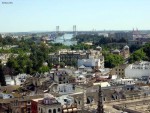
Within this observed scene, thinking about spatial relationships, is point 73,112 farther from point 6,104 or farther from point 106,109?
point 6,104

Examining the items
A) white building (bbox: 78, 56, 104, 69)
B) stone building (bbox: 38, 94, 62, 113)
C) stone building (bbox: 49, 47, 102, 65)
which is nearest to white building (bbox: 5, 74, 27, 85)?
white building (bbox: 78, 56, 104, 69)

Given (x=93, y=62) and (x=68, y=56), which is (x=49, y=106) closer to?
(x=93, y=62)

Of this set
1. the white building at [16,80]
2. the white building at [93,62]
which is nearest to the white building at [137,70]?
the white building at [16,80]

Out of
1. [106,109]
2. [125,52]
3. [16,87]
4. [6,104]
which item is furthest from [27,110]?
[125,52]

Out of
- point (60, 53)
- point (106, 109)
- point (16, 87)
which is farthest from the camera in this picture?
point (60, 53)

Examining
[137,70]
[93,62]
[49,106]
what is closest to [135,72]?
[137,70]

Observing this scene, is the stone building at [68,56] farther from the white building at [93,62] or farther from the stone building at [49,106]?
the stone building at [49,106]

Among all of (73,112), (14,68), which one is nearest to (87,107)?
(73,112)

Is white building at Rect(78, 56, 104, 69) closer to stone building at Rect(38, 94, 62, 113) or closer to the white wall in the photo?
the white wall

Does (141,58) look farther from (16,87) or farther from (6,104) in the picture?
(6,104)

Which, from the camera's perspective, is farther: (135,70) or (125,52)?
(125,52)

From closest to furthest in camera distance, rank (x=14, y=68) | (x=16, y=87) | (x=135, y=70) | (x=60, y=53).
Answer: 1. (x=16, y=87)
2. (x=135, y=70)
3. (x=14, y=68)
4. (x=60, y=53)
